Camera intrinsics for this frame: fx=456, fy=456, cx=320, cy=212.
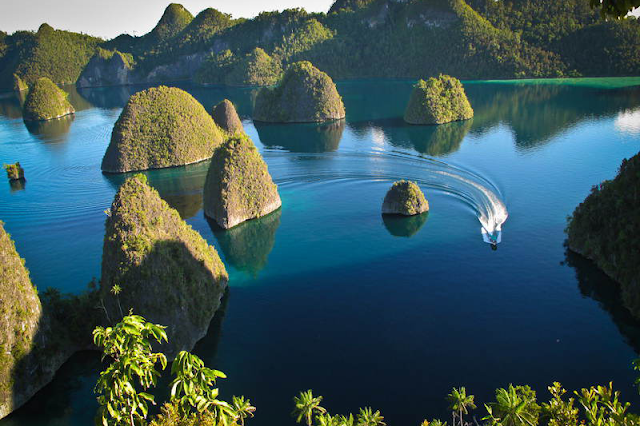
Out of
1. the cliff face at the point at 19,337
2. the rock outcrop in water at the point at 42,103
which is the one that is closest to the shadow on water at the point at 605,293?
the cliff face at the point at 19,337

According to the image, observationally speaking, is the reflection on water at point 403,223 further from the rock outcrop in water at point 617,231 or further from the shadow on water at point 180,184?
the shadow on water at point 180,184

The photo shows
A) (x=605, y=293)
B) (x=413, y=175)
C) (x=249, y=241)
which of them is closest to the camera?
(x=605, y=293)

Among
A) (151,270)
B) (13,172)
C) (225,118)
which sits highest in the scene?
(225,118)

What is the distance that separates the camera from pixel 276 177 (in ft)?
201

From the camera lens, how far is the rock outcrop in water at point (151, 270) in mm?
26250

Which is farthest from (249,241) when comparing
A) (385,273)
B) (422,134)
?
(422,134)

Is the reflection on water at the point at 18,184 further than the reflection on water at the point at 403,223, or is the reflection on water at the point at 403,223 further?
the reflection on water at the point at 18,184

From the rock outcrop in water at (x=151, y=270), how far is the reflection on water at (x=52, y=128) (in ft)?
269

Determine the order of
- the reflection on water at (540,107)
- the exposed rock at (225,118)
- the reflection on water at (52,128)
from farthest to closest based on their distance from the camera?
the reflection on water at (52,128) < the reflection on water at (540,107) < the exposed rock at (225,118)

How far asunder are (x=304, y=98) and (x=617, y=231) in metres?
78.3

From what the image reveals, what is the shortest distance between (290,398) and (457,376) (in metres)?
9.11

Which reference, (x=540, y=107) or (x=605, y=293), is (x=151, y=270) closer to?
(x=605, y=293)

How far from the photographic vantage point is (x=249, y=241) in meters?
43.2

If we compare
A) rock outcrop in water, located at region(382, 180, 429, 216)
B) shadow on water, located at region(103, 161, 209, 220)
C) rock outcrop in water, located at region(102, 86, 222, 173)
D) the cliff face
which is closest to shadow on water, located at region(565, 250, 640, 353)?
rock outcrop in water, located at region(382, 180, 429, 216)
